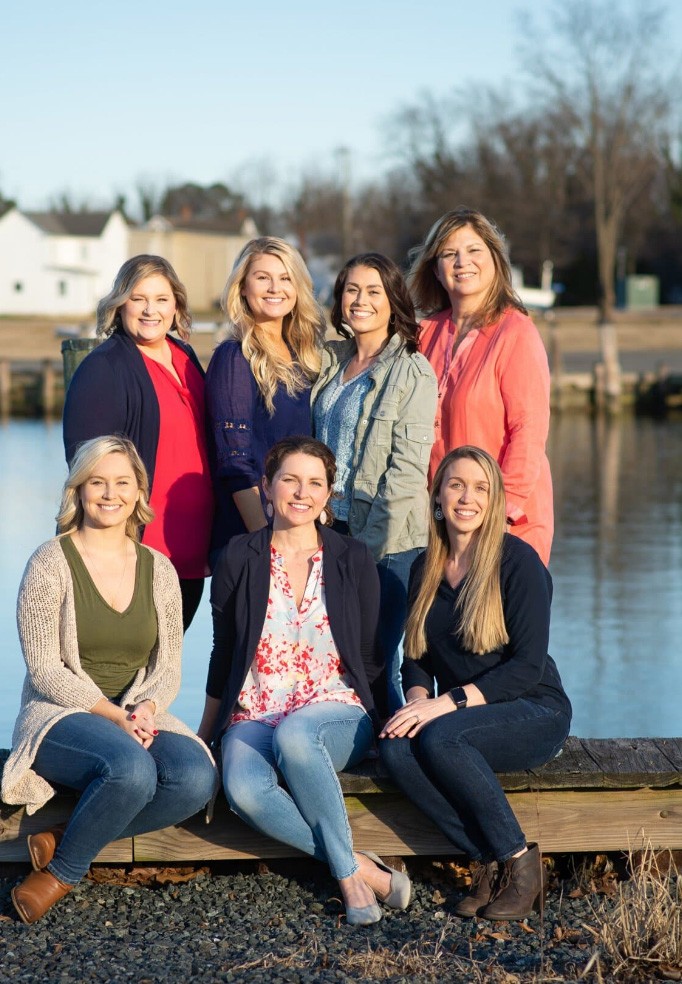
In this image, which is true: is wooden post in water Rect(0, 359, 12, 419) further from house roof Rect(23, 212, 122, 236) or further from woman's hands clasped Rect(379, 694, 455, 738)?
house roof Rect(23, 212, 122, 236)

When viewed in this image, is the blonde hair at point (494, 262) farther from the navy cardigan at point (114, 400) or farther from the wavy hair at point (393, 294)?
the navy cardigan at point (114, 400)

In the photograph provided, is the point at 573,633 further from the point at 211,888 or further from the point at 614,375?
the point at 614,375

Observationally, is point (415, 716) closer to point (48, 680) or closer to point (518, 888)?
point (518, 888)

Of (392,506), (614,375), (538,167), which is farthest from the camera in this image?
(538,167)

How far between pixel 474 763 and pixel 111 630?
1.16m

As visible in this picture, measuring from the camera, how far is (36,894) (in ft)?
12.3

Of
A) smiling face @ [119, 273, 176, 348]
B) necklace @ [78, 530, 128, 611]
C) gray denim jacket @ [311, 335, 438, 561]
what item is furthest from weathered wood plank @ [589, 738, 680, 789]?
smiling face @ [119, 273, 176, 348]

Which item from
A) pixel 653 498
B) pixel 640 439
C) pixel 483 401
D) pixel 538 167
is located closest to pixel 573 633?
pixel 483 401

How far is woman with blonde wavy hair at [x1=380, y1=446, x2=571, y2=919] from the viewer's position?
3854 millimetres

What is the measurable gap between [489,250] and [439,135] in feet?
185

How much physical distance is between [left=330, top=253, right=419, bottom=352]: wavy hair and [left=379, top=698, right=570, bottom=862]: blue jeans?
51.5 inches

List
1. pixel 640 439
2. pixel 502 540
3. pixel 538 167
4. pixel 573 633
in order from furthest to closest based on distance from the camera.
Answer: pixel 538 167
pixel 640 439
pixel 573 633
pixel 502 540

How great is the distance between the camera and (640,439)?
23.4 meters

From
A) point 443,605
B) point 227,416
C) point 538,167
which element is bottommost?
point 443,605
